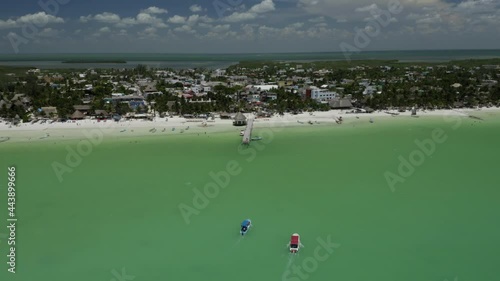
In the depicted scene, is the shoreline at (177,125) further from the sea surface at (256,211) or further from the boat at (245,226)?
the boat at (245,226)

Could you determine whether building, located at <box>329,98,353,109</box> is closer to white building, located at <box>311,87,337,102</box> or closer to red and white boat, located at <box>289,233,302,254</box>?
white building, located at <box>311,87,337,102</box>

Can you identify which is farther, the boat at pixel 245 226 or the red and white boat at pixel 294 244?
the boat at pixel 245 226

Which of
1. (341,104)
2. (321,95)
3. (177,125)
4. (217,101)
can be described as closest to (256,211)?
(177,125)

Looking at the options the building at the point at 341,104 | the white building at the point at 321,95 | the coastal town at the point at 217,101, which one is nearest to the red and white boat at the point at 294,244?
the coastal town at the point at 217,101

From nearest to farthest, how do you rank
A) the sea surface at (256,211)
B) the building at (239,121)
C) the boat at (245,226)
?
1. the sea surface at (256,211)
2. the boat at (245,226)
3. the building at (239,121)

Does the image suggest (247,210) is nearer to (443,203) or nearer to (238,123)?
(443,203)
